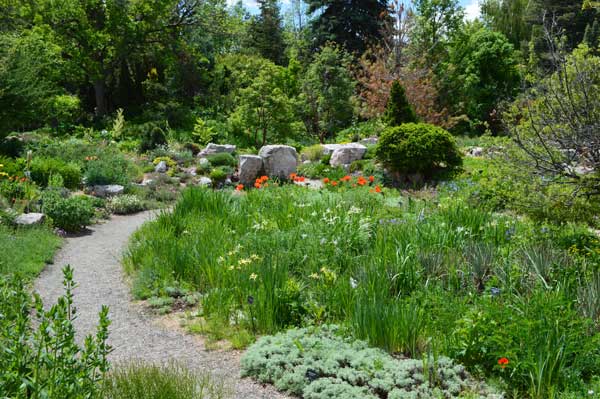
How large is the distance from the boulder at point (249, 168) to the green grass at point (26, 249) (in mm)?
5588

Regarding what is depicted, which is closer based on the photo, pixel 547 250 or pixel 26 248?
pixel 547 250

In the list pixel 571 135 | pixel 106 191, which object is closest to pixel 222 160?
pixel 106 191

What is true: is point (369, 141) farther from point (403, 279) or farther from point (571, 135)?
point (403, 279)

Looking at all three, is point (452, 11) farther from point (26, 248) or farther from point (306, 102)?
point (26, 248)

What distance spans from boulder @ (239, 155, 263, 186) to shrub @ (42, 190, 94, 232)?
4635 millimetres

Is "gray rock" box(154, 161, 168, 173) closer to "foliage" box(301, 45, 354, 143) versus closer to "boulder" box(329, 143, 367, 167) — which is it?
"boulder" box(329, 143, 367, 167)

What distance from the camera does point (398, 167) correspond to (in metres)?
12.3

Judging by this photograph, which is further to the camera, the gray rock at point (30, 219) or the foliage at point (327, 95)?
the foliage at point (327, 95)

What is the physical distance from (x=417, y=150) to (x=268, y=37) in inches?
907

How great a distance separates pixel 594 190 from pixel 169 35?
20207 mm

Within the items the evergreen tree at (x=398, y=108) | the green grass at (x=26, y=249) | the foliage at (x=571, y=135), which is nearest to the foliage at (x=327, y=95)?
the evergreen tree at (x=398, y=108)

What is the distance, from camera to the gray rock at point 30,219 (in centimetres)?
845

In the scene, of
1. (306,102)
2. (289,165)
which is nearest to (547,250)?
(289,165)

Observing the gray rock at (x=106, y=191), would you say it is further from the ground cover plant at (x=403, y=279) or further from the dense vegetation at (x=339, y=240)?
the ground cover plant at (x=403, y=279)
